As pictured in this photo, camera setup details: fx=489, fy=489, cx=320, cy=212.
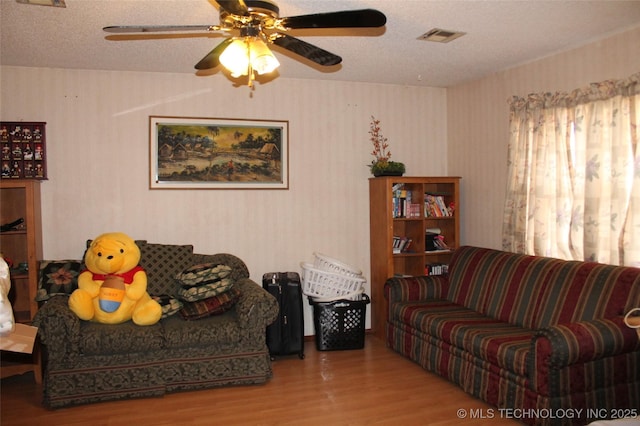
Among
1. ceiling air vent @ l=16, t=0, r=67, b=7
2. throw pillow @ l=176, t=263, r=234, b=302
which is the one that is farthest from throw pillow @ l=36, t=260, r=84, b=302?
ceiling air vent @ l=16, t=0, r=67, b=7

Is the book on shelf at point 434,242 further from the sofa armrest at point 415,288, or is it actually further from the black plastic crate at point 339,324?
the black plastic crate at point 339,324

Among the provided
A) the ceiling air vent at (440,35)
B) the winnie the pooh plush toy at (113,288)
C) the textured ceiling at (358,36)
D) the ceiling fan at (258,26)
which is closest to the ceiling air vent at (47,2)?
the textured ceiling at (358,36)

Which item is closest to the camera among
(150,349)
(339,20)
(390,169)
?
(339,20)

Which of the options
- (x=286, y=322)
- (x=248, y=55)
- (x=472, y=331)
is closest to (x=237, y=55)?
(x=248, y=55)

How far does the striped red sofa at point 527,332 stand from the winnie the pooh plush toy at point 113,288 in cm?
207

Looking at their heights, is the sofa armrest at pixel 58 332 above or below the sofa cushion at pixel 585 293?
below

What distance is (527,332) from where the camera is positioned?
337 centimetres

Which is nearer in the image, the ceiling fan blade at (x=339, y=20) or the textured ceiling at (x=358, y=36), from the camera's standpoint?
the ceiling fan blade at (x=339, y=20)

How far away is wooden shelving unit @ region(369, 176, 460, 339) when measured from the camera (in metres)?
4.73

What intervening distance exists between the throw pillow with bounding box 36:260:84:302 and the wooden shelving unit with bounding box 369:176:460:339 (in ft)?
8.83

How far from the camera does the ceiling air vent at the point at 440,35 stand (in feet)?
11.2

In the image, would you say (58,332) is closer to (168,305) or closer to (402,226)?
(168,305)

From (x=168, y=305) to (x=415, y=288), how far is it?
6.90 feet

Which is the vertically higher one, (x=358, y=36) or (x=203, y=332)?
(x=358, y=36)
